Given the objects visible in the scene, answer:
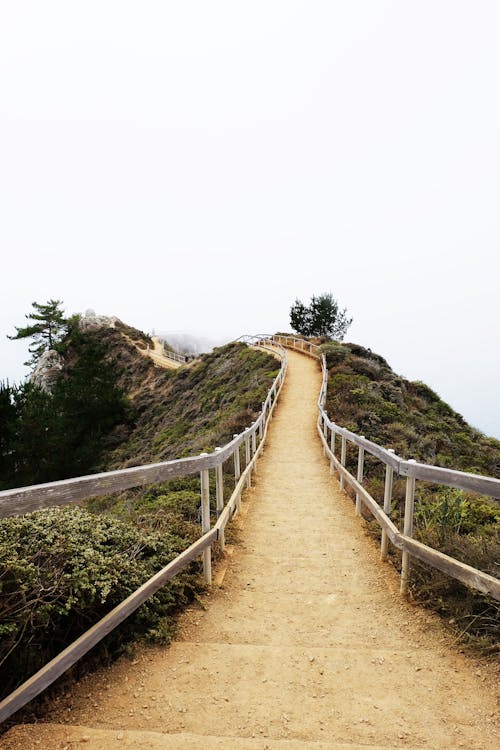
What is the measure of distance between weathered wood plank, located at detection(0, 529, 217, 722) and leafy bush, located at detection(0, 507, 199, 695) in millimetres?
127

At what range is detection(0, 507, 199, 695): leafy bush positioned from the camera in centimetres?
273

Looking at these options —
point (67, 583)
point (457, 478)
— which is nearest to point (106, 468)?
point (67, 583)

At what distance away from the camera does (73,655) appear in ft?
9.13

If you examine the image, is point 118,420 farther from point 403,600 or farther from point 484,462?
point 403,600

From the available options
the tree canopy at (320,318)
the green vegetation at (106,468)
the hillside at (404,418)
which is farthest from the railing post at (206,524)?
the tree canopy at (320,318)

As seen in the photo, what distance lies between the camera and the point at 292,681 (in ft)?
10.4

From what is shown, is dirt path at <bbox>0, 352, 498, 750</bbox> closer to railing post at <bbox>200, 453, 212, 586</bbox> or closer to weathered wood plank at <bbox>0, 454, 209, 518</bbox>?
railing post at <bbox>200, 453, 212, 586</bbox>

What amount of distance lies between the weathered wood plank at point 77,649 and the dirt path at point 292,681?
0.72 ft

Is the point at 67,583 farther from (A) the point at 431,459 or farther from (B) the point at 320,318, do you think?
(B) the point at 320,318

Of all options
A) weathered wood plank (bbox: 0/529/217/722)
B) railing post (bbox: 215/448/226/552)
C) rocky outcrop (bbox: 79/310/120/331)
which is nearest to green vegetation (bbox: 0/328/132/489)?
rocky outcrop (bbox: 79/310/120/331)

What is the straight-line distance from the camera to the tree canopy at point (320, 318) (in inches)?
1843

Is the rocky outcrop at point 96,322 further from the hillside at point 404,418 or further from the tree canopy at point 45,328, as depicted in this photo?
the hillside at point 404,418

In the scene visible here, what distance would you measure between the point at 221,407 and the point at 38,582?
21.4 metres

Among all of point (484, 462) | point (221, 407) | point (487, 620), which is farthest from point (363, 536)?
point (221, 407)
